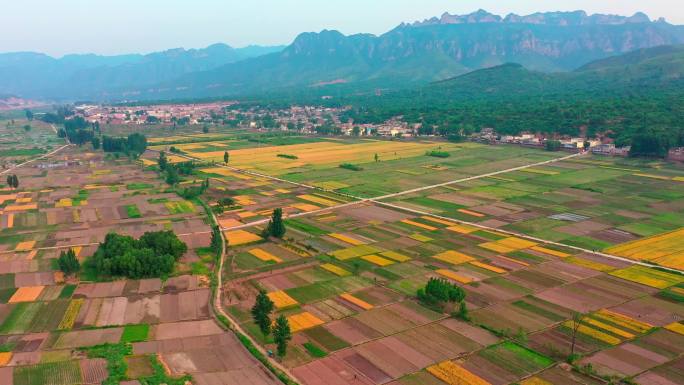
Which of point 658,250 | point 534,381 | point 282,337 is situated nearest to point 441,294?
point 534,381

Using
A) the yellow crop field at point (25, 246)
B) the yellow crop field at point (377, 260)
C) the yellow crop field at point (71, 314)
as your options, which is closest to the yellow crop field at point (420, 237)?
the yellow crop field at point (377, 260)

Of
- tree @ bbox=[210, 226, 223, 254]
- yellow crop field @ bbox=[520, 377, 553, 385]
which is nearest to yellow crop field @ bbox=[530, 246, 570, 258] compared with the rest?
yellow crop field @ bbox=[520, 377, 553, 385]

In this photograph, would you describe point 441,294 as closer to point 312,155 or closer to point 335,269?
point 335,269

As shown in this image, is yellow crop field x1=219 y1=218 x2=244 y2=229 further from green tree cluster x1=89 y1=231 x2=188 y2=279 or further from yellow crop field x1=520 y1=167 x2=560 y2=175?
yellow crop field x1=520 y1=167 x2=560 y2=175

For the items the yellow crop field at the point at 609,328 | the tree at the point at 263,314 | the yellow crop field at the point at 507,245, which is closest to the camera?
the tree at the point at 263,314

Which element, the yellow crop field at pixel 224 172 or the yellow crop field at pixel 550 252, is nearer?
the yellow crop field at pixel 550 252

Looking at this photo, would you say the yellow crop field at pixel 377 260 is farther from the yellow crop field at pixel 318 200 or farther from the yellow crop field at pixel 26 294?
the yellow crop field at pixel 26 294

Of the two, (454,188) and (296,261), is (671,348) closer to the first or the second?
(296,261)
